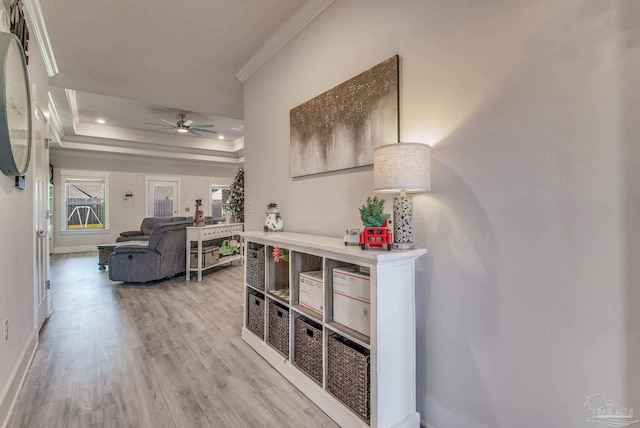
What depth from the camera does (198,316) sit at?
327cm

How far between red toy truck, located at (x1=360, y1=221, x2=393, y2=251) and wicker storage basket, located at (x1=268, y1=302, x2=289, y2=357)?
Answer: 0.96m

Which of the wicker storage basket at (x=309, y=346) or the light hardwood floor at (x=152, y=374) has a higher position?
the wicker storage basket at (x=309, y=346)

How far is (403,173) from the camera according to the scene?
4.58 feet

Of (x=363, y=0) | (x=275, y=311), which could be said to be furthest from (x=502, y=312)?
(x=363, y=0)

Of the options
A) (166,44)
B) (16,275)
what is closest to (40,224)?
(16,275)

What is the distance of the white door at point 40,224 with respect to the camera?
102 inches

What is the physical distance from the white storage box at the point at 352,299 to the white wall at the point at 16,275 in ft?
6.07

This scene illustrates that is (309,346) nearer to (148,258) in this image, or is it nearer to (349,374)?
(349,374)

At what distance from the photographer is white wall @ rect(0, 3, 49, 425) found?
164 cm

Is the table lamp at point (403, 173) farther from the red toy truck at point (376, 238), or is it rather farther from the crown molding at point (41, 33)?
the crown molding at point (41, 33)

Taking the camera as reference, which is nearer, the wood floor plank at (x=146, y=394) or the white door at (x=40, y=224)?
the wood floor plank at (x=146, y=394)

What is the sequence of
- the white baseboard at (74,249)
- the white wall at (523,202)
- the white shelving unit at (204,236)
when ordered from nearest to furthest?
the white wall at (523,202)
the white shelving unit at (204,236)
the white baseboard at (74,249)

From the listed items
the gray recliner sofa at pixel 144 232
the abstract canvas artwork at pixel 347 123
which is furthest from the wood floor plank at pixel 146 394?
the gray recliner sofa at pixel 144 232

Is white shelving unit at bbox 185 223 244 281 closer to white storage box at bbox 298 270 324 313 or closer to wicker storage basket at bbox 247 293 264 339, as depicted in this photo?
wicker storage basket at bbox 247 293 264 339
